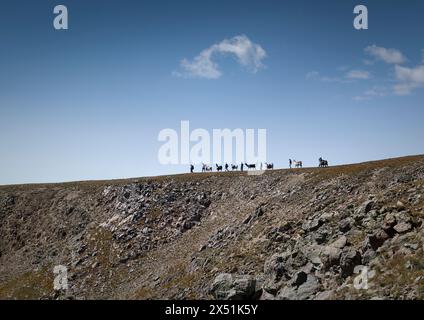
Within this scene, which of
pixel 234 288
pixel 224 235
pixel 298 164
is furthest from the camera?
pixel 298 164

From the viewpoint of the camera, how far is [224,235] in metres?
42.6

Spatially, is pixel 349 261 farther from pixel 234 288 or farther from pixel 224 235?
pixel 224 235

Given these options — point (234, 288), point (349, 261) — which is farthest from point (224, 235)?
point (349, 261)

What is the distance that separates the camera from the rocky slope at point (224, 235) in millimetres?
23969

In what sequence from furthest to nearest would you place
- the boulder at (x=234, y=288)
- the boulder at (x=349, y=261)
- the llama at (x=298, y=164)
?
the llama at (x=298, y=164), the boulder at (x=234, y=288), the boulder at (x=349, y=261)

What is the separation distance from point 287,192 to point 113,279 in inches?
1010

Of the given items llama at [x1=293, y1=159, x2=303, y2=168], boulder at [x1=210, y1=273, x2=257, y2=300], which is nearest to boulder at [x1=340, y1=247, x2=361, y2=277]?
boulder at [x1=210, y1=273, x2=257, y2=300]

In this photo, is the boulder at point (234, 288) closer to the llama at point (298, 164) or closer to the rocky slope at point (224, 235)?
the rocky slope at point (224, 235)

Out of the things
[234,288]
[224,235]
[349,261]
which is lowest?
[234,288]

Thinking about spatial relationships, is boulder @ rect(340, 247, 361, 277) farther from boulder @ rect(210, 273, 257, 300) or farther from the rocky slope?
boulder @ rect(210, 273, 257, 300)

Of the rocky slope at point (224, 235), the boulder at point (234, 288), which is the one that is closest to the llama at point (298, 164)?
the rocky slope at point (224, 235)

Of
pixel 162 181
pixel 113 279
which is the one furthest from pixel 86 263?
pixel 162 181

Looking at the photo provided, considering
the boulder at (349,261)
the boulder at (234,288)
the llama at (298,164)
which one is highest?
the llama at (298,164)
